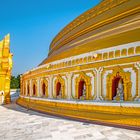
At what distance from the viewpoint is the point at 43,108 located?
36.3 ft

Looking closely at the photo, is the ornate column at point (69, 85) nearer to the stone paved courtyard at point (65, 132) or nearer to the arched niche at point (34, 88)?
the stone paved courtyard at point (65, 132)

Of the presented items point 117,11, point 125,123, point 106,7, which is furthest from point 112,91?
point 106,7

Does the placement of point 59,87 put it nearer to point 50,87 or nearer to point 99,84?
point 50,87

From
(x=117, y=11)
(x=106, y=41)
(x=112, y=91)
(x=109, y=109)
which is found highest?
(x=117, y=11)

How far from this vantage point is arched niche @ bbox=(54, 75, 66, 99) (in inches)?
387

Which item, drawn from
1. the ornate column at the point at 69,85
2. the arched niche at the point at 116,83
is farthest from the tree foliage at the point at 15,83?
the arched niche at the point at 116,83

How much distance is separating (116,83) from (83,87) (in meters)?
1.84

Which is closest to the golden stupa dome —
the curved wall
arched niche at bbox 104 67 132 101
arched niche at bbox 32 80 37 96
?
the curved wall

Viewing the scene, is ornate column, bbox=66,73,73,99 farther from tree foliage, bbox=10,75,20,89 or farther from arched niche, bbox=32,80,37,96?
tree foliage, bbox=10,75,20,89

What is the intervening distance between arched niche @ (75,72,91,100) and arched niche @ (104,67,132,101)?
918 mm

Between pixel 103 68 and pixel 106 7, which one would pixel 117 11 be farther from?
pixel 103 68

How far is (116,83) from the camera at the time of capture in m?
7.72

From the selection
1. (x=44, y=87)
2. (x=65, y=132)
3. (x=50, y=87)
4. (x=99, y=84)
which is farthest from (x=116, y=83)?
(x=44, y=87)

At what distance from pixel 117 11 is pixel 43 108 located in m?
6.06
